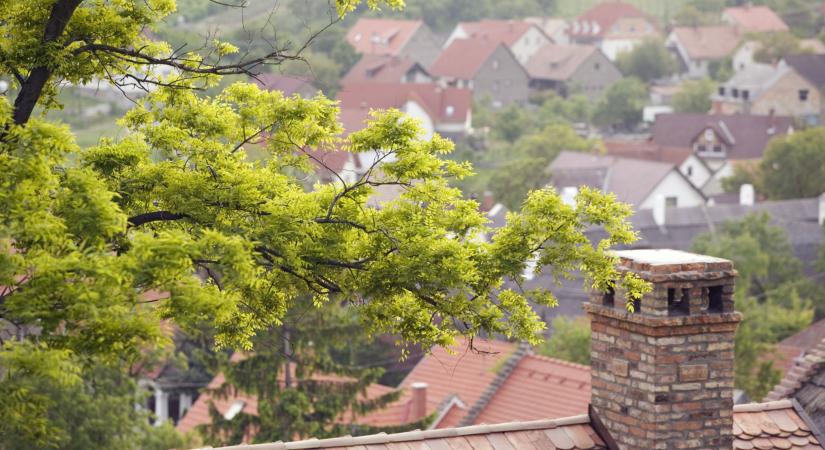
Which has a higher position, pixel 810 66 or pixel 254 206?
pixel 810 66

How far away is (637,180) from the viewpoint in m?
75.8

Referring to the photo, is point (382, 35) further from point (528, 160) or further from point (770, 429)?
point (770, 429)

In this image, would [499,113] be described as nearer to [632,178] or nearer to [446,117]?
[446,117]

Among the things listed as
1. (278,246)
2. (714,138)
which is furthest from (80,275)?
(714,138)

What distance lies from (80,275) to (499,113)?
336 feet

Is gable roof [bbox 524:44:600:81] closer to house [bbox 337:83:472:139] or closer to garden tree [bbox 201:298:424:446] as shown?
house [bbox 337:83:472:139]

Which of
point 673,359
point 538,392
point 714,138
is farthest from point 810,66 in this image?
point 673,359

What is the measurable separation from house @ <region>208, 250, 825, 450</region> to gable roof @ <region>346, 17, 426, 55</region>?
136 m

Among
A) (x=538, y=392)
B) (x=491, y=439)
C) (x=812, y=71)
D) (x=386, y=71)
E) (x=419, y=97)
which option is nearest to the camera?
(x=491, y=439)

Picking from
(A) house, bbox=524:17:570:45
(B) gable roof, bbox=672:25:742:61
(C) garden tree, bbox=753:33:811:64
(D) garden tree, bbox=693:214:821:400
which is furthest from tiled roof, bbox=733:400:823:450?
(A) house, bbox=524:17:570:45

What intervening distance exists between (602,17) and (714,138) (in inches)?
3008

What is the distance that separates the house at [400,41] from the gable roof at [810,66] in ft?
142

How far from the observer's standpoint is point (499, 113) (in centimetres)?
11075

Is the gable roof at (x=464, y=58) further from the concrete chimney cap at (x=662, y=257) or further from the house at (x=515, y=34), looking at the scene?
the concrete chimney cap at (x=662, y=257)
